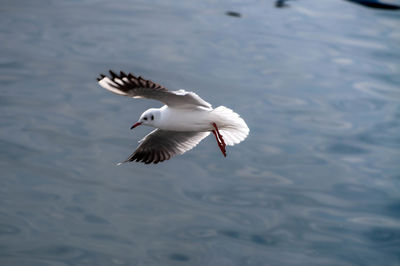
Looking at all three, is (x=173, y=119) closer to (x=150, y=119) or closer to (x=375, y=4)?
(x=150, y=119)

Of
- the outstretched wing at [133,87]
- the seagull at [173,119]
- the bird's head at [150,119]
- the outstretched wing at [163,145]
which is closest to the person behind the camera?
the outstretched wing at [133,87]

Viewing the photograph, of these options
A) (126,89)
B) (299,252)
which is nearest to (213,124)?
(126,89)

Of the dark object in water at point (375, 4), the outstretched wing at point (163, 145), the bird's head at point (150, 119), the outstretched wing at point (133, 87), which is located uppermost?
the outstretched wing at point (133, 87)

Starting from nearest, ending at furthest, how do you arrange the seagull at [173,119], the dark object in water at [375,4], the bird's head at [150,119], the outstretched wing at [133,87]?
the outstretched wing at [133,87] → the seagull at [173,119] → the bird's head at [150,119] → the dark object in water at [375,4]

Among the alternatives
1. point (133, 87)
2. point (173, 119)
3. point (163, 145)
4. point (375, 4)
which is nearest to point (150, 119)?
point (173, 119)

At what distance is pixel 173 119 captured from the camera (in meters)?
4.98

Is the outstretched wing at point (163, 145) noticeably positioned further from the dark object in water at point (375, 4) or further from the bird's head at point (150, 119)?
the dark object in water at point (375, 4)

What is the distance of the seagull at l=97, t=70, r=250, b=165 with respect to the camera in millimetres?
4410

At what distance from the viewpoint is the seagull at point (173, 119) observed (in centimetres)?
441

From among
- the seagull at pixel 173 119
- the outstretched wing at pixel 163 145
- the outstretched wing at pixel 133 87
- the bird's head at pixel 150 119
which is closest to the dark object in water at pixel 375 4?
the outstretched wing at pixel 163 145

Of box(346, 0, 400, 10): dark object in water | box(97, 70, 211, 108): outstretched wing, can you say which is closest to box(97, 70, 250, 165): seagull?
box(97, 70, 211, 108): outstretched wing

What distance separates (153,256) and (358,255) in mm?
8238

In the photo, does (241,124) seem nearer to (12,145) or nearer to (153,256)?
(153,256)

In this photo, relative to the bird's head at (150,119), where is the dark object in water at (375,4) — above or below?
below
